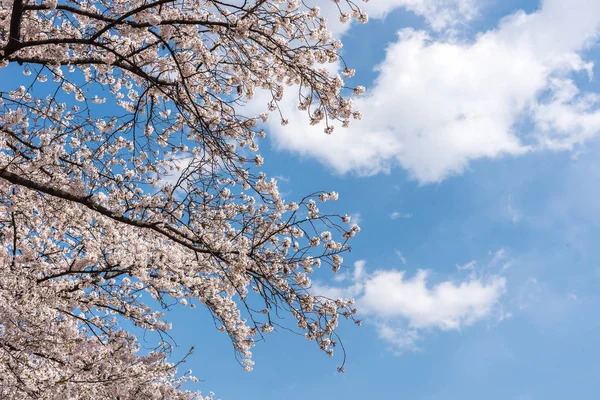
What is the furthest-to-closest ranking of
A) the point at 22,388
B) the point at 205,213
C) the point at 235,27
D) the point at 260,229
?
1. the point at 205,213
2. the point at 260,229
3. the point at 22,388
4. the point at 235,27

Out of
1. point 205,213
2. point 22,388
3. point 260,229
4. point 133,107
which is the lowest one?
point 22,388

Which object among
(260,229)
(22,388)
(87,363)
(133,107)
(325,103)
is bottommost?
(22,388)

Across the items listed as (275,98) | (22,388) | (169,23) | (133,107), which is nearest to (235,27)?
(169,23)

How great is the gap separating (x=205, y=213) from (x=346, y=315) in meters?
2.63

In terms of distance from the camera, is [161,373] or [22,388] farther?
[161,373]

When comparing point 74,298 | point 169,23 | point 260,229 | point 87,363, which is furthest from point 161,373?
point 169,23

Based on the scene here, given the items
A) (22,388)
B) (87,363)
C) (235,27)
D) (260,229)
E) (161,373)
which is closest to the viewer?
(235,27)

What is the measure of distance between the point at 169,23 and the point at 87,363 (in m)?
5.46

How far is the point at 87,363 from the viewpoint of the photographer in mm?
8500

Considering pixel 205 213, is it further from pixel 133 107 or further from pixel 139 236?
pixel 133 107

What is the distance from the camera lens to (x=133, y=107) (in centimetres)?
888

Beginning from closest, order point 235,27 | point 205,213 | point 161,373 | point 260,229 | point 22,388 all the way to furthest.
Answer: point 235,27, point 22,388, point 260,229, point 205,213, point 161,373

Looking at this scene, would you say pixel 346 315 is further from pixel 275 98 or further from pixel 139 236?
pixel 139 236

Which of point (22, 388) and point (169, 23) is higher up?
point (169, 23)
